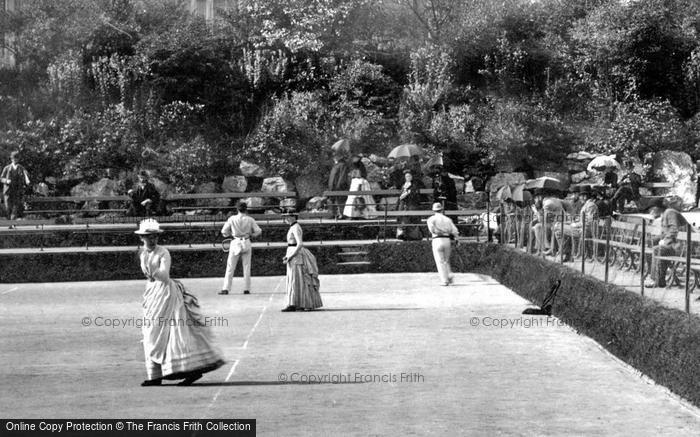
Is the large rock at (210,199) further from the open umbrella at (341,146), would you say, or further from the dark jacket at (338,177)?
the dark jacket at (338,177)

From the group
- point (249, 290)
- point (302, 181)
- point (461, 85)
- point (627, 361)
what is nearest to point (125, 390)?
point (627, 361)

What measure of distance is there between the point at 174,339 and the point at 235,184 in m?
24.2

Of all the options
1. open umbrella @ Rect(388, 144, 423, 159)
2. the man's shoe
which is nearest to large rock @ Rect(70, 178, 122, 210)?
open umbrella @ Rect(388, 144, 423, 159)

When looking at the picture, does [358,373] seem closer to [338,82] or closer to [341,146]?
[341,146]

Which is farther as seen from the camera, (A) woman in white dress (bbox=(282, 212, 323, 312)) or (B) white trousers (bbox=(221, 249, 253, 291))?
(B) white trousers (bbox=(221, 249, 253, 291))

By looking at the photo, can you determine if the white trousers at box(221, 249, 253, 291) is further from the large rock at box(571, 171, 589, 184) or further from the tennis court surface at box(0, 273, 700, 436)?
the large rock at box(571, 171, 589, 184)

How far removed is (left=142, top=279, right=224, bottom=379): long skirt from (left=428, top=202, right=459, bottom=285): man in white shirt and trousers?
12652 mm

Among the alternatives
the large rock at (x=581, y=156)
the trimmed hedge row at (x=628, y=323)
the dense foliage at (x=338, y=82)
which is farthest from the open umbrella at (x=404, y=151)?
the trimmed hedge row at (x=628, y=323)

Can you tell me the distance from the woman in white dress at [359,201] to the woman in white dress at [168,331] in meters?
18.5

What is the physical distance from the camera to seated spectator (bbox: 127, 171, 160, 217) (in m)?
32.8

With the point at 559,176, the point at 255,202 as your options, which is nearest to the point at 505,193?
the point at 559,176

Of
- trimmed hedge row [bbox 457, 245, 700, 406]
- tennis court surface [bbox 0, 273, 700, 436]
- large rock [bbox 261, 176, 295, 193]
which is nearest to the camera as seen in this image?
tennis court surface [bbox 0, 273, 700, 436]

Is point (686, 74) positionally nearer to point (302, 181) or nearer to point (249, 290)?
point (302, 181)

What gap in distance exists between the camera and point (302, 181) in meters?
38.6
